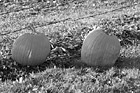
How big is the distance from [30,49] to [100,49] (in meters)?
1.31

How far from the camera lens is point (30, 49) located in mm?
5387

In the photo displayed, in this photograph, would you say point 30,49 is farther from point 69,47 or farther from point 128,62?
point 128,62

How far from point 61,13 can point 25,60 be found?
15.8 ft

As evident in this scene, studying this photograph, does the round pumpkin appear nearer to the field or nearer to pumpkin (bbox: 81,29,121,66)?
the field

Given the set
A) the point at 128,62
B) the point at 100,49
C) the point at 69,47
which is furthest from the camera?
the point at 69,47

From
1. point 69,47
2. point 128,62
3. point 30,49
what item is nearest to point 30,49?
point 30,49

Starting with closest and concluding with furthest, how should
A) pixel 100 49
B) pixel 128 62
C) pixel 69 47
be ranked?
pixel 100 49 < pixel 128 62 < pixel 69 47

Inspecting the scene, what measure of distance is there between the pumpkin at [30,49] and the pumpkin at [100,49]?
0.82m

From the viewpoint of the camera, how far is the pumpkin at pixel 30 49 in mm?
5391

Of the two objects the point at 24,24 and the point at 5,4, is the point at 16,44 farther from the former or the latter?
the point at 5,4

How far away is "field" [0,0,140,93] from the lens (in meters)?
4.74

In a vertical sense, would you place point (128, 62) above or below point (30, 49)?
below

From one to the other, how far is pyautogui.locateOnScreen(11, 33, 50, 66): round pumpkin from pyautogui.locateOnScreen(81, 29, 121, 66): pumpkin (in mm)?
823

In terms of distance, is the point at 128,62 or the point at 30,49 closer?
the point at 30,49
